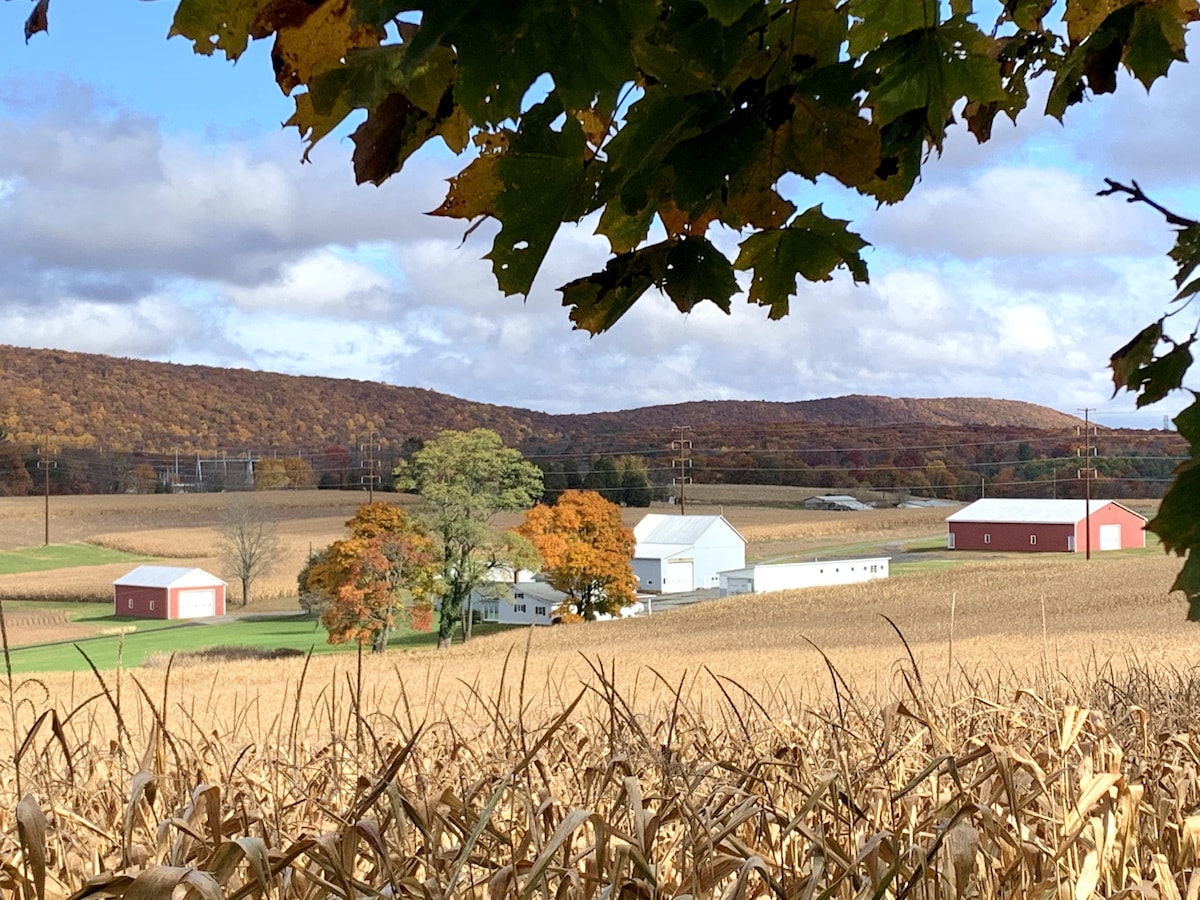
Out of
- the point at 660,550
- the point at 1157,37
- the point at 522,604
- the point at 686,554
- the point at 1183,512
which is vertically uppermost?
the point at 1157,37

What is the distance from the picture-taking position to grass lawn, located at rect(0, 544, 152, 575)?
56969mm

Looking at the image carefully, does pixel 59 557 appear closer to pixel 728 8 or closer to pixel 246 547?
pixel 246 547

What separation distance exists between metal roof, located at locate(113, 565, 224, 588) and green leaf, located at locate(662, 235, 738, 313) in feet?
158

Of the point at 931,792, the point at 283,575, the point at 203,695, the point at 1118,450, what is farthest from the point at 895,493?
the point at 931,792

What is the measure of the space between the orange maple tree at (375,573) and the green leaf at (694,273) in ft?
91.3

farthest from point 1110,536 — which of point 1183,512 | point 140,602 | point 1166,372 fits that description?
Result: point 1183,512

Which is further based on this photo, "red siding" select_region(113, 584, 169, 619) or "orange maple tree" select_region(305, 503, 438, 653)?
"red siding" select_region(113, 584, 169, 619)

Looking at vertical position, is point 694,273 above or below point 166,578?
above

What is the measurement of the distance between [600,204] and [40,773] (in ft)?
7.50

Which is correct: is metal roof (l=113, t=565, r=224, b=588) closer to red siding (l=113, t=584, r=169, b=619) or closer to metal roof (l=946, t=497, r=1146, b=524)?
red siding (l=113, t=584, r=169, b=619)

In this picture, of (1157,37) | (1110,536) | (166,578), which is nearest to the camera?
(1157,37)

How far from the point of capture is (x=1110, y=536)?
4469 centimetres

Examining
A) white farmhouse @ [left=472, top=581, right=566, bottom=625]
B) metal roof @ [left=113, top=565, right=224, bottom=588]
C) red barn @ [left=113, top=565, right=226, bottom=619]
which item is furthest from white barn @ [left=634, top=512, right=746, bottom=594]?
metal roof @ [left=113, top=565, right=224, bottom=588]

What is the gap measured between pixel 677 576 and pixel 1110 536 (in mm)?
17637
